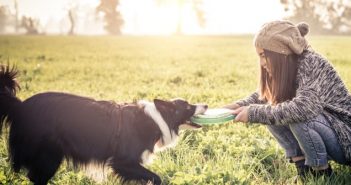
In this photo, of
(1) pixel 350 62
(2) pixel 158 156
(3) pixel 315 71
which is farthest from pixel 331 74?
(1) pixel 350 62

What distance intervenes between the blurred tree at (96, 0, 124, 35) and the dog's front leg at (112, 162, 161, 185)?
230 feet

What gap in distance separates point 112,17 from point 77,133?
71558mm

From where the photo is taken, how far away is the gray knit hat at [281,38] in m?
3.96

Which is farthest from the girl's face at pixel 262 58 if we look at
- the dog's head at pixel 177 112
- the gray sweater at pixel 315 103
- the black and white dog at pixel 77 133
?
the black and white dog at pixel 77 133

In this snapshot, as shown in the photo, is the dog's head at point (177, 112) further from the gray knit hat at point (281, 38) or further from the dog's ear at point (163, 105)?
the gray knit hat at point (281, 38)

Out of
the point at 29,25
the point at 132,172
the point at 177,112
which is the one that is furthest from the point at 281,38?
the point at 29,25

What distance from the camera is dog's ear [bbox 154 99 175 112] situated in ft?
14.8

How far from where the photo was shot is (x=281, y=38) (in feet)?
12.9

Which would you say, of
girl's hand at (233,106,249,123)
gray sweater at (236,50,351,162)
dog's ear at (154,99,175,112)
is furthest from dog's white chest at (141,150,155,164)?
gray sweater at (236,50,351,162)

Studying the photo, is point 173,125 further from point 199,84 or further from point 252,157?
point 199,84

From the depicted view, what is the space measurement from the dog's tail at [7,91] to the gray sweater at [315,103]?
236 centimetres

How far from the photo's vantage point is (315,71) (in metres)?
4.03

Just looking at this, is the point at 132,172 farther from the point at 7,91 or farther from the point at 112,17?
the point at 112,17

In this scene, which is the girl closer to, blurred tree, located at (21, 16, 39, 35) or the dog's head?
the dog's head
